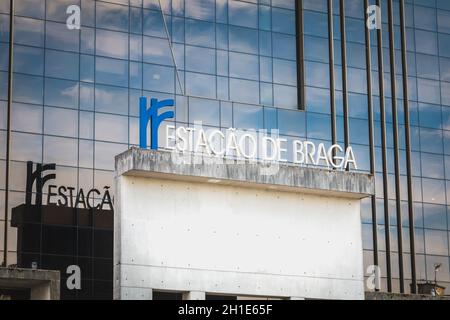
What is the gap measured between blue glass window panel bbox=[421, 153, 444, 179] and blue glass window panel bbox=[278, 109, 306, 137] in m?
9.77

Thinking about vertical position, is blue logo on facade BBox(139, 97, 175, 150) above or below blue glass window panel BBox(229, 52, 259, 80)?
below

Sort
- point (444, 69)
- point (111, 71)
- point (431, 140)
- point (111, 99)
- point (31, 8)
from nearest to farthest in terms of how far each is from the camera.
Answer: point (31, 8) → point (111, 99) → point (111, 71) → point (431, 140) → point (444, 69)

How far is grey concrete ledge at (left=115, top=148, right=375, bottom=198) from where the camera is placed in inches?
1763

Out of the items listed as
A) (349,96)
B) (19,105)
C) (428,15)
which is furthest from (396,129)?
(19,105)

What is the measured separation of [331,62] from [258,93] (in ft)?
20.2

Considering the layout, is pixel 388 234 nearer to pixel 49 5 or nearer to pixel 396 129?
pixel 396 129

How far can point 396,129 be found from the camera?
83125 millimetres

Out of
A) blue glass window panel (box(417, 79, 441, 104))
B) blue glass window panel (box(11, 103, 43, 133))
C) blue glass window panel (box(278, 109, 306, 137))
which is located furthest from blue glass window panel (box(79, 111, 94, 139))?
blue glass window panel (box(417, 79, 441, 104))

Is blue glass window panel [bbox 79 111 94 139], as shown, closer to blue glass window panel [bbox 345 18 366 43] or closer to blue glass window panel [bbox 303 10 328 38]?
blue glass window panel [bbox 303 10 328 38]

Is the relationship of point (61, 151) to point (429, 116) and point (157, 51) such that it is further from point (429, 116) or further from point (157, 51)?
point (429, 116)

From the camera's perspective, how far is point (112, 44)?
77.4 meters

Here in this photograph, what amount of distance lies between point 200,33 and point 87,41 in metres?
8.55

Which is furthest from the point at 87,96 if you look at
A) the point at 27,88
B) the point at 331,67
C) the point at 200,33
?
the point at 331,67

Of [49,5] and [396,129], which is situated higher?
[49,5]
